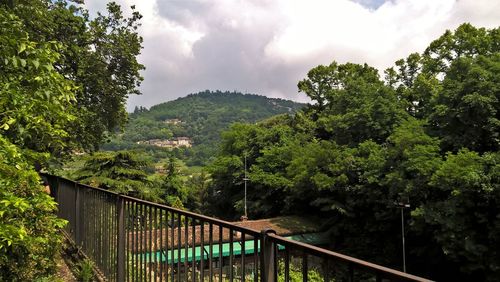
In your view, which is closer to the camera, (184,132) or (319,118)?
(319,118)

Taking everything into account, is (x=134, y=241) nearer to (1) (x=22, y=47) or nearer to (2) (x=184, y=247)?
(2) (x=184, y=247)

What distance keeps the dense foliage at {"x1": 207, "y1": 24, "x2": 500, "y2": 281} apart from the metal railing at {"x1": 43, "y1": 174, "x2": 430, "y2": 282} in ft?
59.3

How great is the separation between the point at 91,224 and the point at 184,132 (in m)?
122

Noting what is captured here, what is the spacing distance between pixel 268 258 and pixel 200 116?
453ft

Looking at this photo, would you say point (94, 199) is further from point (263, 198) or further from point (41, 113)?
point (263, 198)

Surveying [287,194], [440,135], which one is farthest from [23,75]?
[287,194]

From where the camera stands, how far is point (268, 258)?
188cm

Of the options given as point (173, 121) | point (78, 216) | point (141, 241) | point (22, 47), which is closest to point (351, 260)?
point (141, 241)

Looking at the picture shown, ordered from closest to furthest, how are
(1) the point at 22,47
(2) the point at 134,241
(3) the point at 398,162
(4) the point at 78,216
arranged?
→ 1. (1) the point at 22,47
2. (2) the point at 134,241
3. (4) the point at 78,216
4. (3) the point at 398,162

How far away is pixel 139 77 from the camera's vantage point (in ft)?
60.2

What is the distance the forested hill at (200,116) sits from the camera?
4355 inches

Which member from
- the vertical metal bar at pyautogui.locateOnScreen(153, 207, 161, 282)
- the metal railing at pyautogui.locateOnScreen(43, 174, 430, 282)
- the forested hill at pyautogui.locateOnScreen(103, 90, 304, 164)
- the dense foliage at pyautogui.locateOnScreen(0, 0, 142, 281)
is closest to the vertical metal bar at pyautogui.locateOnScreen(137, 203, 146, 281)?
the metal railing at pyautogui.locateOnScreen(43, 174, 430, 282)

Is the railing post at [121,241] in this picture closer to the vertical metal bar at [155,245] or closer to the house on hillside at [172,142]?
the vertical metal bar at [155,245]

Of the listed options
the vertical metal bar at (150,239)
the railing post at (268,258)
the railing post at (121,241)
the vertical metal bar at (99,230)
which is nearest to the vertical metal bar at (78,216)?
the vertical metal bar at (99,230)
